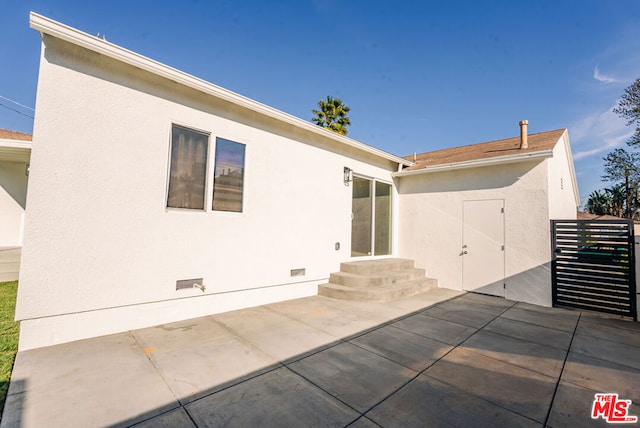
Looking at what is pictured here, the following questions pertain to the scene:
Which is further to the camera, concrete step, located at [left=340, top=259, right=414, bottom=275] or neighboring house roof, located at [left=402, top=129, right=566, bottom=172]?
concrete step, located at [left=340, top=259, right=414, bottom=275]

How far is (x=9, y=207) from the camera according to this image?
10.2 meters

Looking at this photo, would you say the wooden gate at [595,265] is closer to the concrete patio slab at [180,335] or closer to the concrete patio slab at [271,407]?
the concrete patio slab at [271,407]

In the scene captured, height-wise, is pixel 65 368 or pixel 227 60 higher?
pixel 227 60

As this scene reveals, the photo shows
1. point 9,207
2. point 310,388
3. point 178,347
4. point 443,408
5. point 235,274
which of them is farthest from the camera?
point 9,207

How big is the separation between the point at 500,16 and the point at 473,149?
3.98 metres

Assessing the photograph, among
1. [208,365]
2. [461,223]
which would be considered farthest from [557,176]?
[208,365]

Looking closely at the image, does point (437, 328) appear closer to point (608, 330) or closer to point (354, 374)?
point (354, 374)

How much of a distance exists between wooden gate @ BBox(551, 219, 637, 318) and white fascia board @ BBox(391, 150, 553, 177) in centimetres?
149

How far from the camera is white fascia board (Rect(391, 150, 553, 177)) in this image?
554 centimetres

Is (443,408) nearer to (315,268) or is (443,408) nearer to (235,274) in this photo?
(235,274)

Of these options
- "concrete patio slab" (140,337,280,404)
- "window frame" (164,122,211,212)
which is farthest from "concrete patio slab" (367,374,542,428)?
"window frame" (164,122,211,212)

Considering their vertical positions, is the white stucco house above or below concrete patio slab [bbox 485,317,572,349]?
above

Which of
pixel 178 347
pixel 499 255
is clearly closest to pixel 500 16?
pixel 499 255

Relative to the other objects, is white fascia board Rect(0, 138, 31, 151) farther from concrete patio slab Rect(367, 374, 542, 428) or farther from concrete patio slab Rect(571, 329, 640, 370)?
concrete patio slab Rect(571, 329, 640, 370)
